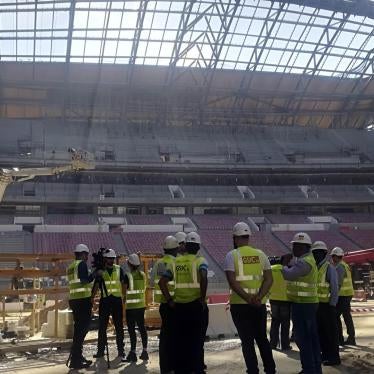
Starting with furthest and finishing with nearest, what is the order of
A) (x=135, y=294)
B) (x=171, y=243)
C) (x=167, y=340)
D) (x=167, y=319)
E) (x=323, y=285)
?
(x=135, y=294), (x=323, y=285), (x=171, y=243), (x=167, y=319), (x=167, y=340)

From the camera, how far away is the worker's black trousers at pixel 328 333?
6.93 meters

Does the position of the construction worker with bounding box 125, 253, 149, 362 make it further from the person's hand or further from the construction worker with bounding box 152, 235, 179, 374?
the person's hand

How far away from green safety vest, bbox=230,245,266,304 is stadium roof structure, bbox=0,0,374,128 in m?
29.4

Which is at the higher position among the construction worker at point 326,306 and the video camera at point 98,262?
the video camera at point 98,262

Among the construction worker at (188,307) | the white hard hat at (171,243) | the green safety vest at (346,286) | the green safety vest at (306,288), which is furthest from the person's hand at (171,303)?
the green safety vest at (346,286)

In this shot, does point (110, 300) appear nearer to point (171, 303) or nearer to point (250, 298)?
point (171, 303)

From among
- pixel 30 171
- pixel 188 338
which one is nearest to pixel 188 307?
pixel 188 338

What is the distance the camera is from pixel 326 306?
7195 millimetres

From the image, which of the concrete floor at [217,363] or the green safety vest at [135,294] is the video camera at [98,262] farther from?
the concrete floor at [217,363]

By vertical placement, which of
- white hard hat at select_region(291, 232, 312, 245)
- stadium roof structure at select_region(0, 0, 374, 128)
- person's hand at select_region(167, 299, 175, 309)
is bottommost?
person's hand at select_region(167, 299, 175, 309)

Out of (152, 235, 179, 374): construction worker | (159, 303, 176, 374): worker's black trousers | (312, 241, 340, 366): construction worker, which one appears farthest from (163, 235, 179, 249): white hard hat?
(312, 241, 340, 366): construction worker

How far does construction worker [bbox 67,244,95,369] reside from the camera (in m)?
7.00

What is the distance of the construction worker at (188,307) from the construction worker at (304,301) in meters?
1.04

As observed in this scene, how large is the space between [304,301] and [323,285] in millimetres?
1486
